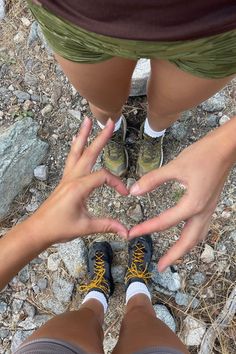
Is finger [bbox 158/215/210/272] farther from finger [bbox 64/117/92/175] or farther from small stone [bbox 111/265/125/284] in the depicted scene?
small stone [bbox 111/265/125/284]

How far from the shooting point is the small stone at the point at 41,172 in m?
1.96

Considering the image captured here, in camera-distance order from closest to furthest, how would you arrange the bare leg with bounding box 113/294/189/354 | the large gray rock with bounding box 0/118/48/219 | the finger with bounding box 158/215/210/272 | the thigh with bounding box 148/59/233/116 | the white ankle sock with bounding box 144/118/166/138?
the finger with bounding box 158/215/210/272, the thigh with bounding box 148/59/233/116, the bare leg with bounding box 113/294/189/354, the white ankle sock with bounding box 144/118/166/138, the large gray rock with bounding box 0/118/48/219

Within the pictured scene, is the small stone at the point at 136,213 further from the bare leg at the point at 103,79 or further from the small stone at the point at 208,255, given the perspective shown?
the bare leg at the point at 103,79

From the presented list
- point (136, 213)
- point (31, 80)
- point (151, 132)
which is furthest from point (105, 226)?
point (31, 80)

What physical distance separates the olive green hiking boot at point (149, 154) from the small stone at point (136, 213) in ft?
0.48

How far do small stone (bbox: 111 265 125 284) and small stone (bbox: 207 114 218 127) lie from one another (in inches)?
28.4

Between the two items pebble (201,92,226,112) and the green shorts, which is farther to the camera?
pebble (201,92,226,112)

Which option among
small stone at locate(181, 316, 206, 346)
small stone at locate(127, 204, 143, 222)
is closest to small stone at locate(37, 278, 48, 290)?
small stone at locate(127, 204, 143, 222)

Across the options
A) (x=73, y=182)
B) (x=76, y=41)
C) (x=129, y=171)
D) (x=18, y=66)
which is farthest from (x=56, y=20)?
(x=18, y=66)

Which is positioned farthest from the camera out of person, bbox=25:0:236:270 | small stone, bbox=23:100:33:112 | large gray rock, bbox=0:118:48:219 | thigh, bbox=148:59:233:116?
small stone, bbox=23:100:33:112

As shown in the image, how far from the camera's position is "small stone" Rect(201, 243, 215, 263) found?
1.85 m

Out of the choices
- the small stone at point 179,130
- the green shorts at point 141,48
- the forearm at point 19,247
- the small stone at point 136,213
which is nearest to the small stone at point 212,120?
the small stone at point 179,130

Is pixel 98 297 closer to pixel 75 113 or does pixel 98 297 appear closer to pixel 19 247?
pixel 75 113

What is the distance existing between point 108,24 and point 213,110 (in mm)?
1246
